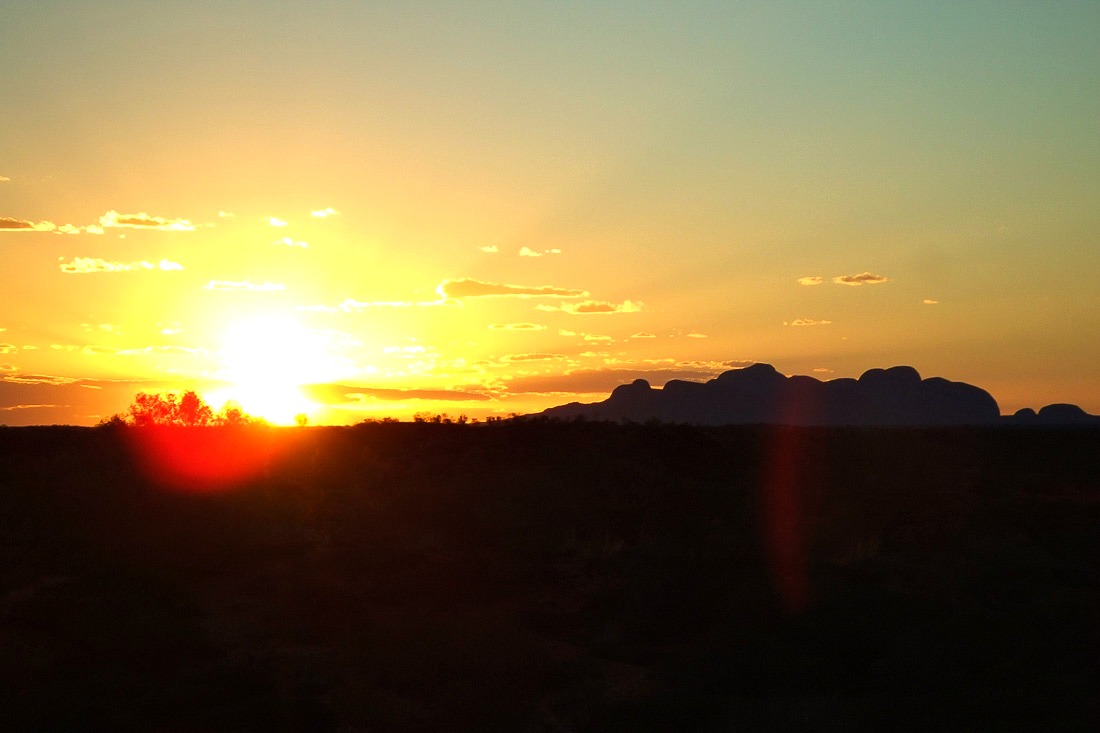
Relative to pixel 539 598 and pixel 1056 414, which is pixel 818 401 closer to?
pixel 1056 414

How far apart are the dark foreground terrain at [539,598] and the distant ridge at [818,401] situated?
134 meters

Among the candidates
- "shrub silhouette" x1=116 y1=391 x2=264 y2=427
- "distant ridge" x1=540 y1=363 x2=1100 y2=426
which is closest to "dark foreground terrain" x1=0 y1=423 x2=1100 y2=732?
"shrub silhouette" x1=116 y1=391 x2=264 y2=427

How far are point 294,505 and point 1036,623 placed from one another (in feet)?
80.1

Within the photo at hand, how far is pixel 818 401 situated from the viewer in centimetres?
18262

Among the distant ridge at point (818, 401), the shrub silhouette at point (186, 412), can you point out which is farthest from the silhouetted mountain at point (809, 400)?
the shrub silhouette at point (186, 412)

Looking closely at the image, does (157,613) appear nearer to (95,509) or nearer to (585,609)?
(585,609)

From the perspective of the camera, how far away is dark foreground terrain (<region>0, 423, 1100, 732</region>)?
50.8 feet

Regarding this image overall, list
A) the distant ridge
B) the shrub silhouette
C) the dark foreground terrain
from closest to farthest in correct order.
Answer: the dark foreground terrain < the shrub silhouette < the distant ridge

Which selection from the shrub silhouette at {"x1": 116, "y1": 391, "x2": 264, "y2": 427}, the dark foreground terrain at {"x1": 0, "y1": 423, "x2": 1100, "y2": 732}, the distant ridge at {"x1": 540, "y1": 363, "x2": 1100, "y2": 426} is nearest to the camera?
the dark foreground terrain at {"x1": 0, "y1": 423, "x2": 1100, "y2": 732}

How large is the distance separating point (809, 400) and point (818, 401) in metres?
1.88

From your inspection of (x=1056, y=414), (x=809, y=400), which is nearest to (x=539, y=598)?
(x=809, y=400)

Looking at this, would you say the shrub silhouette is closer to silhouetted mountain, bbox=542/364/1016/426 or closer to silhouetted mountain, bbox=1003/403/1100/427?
silhouetted mountain, bbox=542/364/1016/426

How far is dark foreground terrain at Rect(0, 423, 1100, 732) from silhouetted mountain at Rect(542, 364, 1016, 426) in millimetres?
134342

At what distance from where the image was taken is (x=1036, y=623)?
1873cm
